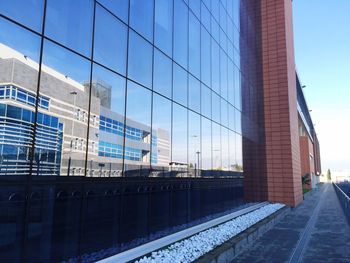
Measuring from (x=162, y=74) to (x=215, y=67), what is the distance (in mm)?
5639

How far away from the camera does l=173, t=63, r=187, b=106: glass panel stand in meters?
11.2

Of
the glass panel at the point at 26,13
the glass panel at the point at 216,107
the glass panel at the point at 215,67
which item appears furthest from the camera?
the glass panel at the point at 215,67

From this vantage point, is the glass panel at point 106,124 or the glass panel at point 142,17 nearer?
the glass panel at point 106,124

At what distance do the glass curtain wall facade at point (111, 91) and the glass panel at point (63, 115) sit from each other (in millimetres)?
22

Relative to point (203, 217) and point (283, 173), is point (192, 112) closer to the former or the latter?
point (203, 217)

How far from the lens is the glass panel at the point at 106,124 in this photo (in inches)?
288

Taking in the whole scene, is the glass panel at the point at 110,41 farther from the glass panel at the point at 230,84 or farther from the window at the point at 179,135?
the glass panel at the point at 230,84

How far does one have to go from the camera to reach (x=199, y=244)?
26.8 ft

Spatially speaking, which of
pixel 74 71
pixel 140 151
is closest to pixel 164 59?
pixel 140 151

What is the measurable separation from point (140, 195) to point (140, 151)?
1.29 metres

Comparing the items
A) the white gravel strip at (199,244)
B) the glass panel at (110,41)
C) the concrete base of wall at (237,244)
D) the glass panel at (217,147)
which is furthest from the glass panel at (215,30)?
the concrete base of wall at (237,244)

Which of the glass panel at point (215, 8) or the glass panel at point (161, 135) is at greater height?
the glass panel at point (215, 8)

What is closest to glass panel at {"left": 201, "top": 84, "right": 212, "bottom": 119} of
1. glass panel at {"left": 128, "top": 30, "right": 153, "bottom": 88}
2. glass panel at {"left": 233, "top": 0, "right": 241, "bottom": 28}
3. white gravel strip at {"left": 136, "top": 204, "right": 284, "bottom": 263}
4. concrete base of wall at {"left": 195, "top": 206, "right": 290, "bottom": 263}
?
glass panel at {"left": 128, "top": 30, "right": 153, "bottom": 88}

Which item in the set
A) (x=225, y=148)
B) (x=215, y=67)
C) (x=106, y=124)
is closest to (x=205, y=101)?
(x=215, y=67)
